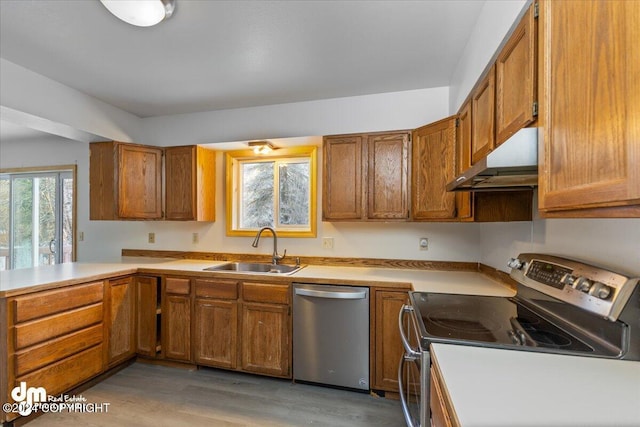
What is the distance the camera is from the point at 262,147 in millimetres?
2607

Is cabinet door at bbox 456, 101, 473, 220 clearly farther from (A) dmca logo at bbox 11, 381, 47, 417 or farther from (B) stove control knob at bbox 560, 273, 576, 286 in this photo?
(A) dmca logo at bbox 11, 381, 47, 417

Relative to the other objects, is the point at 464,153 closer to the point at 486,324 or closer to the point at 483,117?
the point at 483,117

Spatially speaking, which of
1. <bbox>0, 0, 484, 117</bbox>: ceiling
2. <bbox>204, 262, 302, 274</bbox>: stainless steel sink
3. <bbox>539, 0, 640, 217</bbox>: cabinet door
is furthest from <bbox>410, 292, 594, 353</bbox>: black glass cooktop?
<bbox>0, 0, 484, 117</bbox>: ceiling

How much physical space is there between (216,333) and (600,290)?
239 centimetres

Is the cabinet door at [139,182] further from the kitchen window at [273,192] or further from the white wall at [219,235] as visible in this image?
the kitchen window at [273,192]

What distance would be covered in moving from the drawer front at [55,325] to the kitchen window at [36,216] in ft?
5.79

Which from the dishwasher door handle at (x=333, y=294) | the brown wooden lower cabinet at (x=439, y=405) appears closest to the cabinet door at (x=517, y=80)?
the brown wooden lower cabinet at (x=439, y=405)

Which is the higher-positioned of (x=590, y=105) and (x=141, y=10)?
(x=141, y=10)

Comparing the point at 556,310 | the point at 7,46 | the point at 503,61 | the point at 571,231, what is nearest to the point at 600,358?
the point at 556,310

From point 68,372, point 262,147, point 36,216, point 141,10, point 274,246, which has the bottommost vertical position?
point 68,372

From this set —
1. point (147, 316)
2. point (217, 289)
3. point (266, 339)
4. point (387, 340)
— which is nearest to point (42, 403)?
point (147, 316)

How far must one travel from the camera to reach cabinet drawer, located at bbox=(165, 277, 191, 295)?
7.80ft

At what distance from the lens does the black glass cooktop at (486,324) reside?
1012 millimetres

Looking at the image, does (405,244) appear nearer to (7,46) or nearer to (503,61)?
(503,61)
